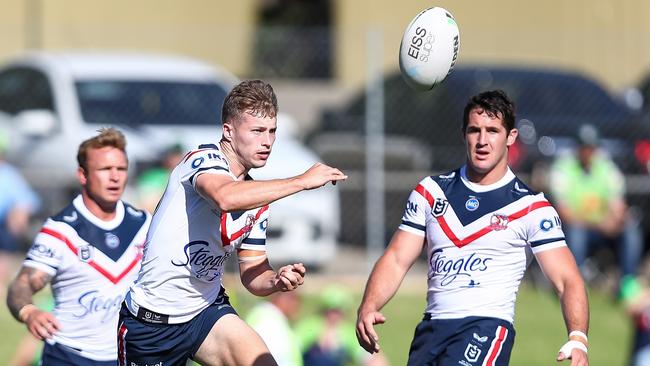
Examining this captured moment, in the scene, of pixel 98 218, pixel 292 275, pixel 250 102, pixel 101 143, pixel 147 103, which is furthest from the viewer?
pixel 147 103

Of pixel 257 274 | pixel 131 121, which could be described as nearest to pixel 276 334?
pixel 257 274

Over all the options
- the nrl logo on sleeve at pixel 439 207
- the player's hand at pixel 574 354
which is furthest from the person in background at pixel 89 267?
the player's hand at pixel 574 354

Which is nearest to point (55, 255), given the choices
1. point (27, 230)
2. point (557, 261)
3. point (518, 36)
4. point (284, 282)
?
point (284, 282)

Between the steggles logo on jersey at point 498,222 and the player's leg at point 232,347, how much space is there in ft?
3.99

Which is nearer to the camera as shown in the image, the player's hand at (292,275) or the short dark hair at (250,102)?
the player's hand at (292,275)

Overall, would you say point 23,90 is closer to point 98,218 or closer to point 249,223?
point 98,218

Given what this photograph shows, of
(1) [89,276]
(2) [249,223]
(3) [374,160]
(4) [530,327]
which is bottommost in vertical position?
(4) [530,327]

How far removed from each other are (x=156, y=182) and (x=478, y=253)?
14.2 feet

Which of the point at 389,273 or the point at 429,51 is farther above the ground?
the point at 429,51

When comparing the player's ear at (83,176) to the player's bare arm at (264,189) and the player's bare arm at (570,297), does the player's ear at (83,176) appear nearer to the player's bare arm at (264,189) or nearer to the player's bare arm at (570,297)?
the player's bare arm at (264,189)

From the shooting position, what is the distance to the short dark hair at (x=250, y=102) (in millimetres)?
6211

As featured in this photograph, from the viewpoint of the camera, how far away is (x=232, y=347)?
6.41 meters

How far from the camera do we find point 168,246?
634cm

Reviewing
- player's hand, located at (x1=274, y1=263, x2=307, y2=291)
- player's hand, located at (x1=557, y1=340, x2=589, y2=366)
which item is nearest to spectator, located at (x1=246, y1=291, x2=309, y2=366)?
player's hand, located at (x1=274, y1=263, x2=307, y2=291)
